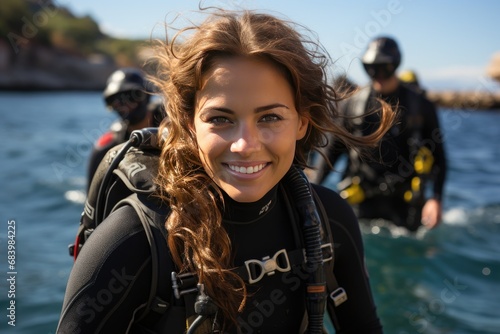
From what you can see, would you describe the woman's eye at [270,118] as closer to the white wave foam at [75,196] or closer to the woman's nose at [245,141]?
the woman's nose at [245,141]

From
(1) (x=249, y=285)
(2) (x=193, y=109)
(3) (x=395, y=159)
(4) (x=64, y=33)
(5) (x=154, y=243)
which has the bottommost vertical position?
(3) (x=395, y=159)

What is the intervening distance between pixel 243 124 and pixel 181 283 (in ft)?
1.39

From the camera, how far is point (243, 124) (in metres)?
1.46

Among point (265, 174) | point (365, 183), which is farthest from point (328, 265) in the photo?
point (365, 183)

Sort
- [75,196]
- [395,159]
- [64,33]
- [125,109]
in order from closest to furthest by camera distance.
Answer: [125,109] < [395,159] < [75,196] < [64,33]

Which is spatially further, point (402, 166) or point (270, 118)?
point (402, 166)

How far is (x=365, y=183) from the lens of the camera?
16.2 ft

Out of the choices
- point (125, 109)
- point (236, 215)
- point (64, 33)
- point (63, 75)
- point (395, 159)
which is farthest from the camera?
point (64, 33)

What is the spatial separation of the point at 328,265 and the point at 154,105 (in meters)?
2.41

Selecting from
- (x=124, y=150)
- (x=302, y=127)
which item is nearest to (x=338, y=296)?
(x=302, y=127)

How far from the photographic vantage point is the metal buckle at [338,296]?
171 centimetres

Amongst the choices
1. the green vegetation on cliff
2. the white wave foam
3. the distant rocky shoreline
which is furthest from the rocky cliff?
the white wave foam

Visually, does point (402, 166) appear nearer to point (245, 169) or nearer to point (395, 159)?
point (395, 159)

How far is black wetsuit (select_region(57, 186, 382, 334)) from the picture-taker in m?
1.36
